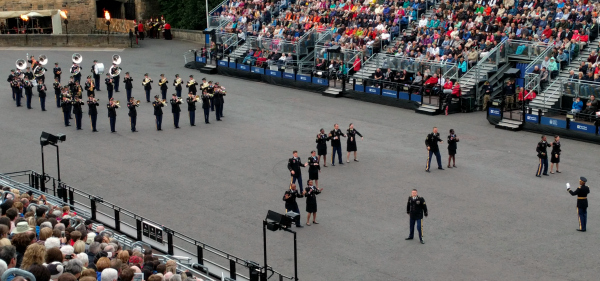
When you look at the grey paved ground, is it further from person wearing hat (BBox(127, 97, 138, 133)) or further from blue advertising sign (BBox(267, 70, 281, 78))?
blue advertising sign (BBox(267, 70, 281, 78))

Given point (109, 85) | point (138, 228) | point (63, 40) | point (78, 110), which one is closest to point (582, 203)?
point (138, 228)

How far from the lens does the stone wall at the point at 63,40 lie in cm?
5038

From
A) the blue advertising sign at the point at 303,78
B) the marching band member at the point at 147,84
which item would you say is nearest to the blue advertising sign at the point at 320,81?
the blue advertising sign at the point at 303,78

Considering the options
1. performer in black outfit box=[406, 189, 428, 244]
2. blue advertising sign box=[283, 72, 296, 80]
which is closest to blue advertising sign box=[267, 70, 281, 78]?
blue advertising sign box=[283, 72, 296, 80]

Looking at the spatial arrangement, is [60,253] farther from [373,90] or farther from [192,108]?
[373,90]

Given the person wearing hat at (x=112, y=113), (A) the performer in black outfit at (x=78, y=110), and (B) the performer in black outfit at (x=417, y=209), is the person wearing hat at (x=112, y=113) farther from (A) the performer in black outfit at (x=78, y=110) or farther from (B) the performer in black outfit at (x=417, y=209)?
(B) the performer in black outfit at (x=417, y=209)

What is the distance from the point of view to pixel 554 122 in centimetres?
2917

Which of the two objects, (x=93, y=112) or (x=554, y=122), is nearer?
(x=554, y=122)

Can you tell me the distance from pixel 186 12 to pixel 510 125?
29.4 metres

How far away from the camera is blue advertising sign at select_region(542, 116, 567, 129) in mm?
28906

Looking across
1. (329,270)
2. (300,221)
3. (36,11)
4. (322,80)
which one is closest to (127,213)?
(300,221)

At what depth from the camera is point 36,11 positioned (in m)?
55.0

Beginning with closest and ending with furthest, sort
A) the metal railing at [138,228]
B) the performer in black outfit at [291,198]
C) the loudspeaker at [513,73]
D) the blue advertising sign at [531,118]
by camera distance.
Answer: the metal railing at [138,228]
the performer in black outfit at [291,198]
the blue advertising sign at [531,118]
the loudspeaker at [513,73]

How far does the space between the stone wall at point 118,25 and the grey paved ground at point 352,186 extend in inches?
798
